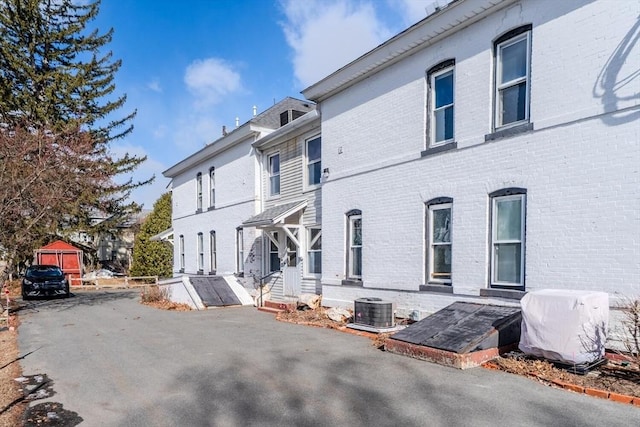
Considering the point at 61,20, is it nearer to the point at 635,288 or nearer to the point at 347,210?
the point at 347,210

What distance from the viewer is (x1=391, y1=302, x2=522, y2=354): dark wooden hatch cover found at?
6.89 meters

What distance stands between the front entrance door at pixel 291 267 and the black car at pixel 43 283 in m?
12.9

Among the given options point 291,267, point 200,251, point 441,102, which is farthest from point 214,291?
point 441,102

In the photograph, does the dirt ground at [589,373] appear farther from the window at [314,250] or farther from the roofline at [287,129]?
the roofline at [287,129]

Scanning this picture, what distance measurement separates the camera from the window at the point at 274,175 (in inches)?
632

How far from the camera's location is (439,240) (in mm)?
9422

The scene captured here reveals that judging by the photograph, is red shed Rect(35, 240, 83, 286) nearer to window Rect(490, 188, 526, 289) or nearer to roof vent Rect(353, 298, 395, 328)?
roof vent Rect(353, 298, 395, 328)

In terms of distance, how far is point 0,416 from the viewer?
5039 mm

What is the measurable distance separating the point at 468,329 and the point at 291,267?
8.21 m

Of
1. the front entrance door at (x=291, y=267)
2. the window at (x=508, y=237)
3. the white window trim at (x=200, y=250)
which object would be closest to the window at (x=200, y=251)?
the white window trim at (x=200, y=250)

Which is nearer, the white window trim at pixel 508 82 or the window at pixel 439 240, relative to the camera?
the white window trim at pixel 508 82

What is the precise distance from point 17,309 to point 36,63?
19.1m

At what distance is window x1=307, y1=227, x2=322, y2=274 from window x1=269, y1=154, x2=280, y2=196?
2.82 metres

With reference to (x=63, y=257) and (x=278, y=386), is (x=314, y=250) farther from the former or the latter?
(x=63, y=257)
